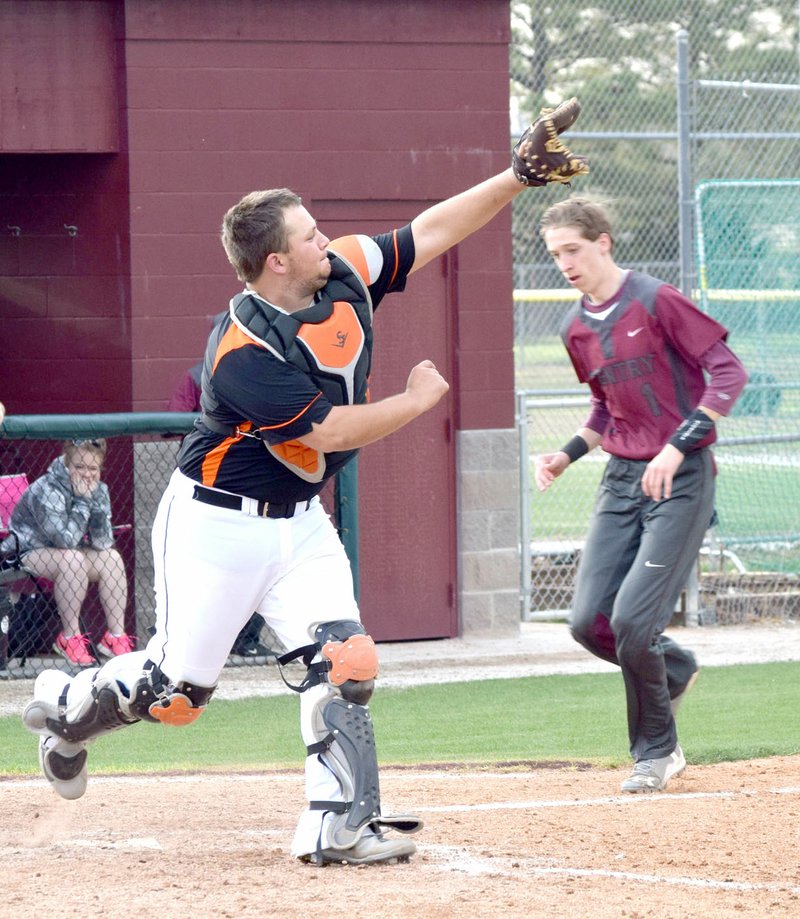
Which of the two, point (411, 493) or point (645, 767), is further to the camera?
point (411, 493)

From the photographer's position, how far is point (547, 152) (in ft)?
16.3

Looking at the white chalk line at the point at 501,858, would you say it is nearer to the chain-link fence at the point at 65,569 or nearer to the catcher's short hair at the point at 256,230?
the catcher's short hair at the point at 256,230

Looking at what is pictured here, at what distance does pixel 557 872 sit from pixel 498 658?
5.33 metres

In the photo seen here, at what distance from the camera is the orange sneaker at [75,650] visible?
9.10 metres

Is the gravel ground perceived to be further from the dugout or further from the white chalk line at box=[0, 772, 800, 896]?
the white chalk line at box=[0, 772, 800, 896]

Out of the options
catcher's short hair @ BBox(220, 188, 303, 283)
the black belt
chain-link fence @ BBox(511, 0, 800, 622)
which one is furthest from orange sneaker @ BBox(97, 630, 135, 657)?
catcher's short hair @ BBox(220, 188, 303, 283)

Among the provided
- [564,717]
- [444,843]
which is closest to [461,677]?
[564,717]

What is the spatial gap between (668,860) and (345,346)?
180 cm

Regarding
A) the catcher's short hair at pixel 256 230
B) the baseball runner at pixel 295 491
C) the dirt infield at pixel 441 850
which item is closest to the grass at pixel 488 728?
the dirt infield at pixel 441 850

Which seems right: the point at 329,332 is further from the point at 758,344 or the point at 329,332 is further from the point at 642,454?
the point at 758,344

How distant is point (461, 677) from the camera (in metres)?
9.53

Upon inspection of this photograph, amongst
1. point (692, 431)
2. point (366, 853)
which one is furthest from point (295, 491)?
point (692, 431)

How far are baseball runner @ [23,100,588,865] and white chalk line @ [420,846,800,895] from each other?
0.53ft

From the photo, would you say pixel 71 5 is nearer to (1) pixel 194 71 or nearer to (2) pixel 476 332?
(1) pixel 194 71
